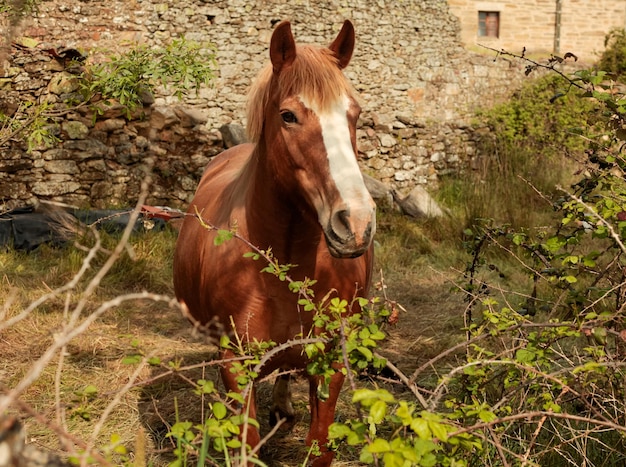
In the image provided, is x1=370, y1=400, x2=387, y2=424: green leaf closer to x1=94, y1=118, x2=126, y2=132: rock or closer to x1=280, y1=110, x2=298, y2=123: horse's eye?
x1=280, y1=110, x2=298, y2=123: horse's eye

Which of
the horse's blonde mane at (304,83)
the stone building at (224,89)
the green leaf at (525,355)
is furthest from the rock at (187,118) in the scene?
the green leaf at (525,355)

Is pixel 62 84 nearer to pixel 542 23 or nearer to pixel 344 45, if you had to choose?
pixel 344 45

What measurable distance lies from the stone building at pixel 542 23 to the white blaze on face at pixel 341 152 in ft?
71.0

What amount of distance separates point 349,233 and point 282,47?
2.71 feet

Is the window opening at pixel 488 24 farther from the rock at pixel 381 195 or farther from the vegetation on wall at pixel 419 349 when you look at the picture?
the rock at pixel 381 195

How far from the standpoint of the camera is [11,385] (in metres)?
3.89

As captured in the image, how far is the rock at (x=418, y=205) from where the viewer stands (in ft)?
29.1

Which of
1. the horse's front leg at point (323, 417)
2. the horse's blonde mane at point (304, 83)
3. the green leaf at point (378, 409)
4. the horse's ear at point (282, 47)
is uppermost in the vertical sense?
the horse's ear at point (282, 47)

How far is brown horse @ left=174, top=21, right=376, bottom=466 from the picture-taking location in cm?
215

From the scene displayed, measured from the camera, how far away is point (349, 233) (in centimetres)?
206

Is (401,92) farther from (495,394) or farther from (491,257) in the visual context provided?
(495,394)

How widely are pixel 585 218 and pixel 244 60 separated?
10.1 metres

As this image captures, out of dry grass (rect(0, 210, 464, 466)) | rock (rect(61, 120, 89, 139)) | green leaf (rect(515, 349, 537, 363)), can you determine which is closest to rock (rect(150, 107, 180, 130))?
rock (rect(61, 120, 89, 139))

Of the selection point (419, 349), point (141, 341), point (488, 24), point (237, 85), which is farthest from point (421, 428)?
point (488, 24)
